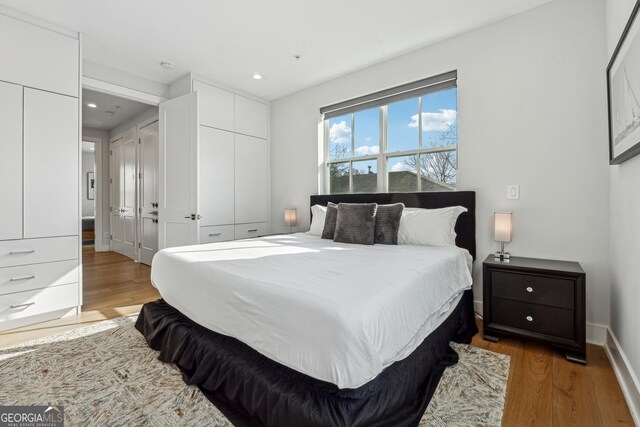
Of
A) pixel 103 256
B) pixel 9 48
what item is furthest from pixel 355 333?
pixel 103 256

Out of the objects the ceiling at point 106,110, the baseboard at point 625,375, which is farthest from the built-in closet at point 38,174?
the baseboard at point 625,375

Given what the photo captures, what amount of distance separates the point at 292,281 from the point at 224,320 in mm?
469

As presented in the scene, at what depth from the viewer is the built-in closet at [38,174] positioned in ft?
8.37

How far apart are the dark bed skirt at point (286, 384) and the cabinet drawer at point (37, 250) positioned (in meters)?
1.50

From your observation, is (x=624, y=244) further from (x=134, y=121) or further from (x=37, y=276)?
(x=134, y=121)

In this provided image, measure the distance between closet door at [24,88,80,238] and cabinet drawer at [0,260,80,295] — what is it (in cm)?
29

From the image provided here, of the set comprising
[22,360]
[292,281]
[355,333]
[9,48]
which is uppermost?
[9,48]

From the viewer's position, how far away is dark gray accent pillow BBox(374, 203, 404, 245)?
2773 millimetres

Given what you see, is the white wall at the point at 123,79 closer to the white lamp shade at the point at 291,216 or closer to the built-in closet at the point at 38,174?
→ the built-in closet at the point at 38,174

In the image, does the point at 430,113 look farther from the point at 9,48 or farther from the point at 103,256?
the point at 103,256

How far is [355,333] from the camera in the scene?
3.76 feet

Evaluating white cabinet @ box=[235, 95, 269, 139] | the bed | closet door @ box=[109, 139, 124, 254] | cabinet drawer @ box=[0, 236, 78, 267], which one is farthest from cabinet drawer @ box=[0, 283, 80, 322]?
closet door @ box=[109, 139, 124, 254]

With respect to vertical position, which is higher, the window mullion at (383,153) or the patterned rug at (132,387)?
the window mullion at (383,153)

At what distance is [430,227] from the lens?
8.80 ft
